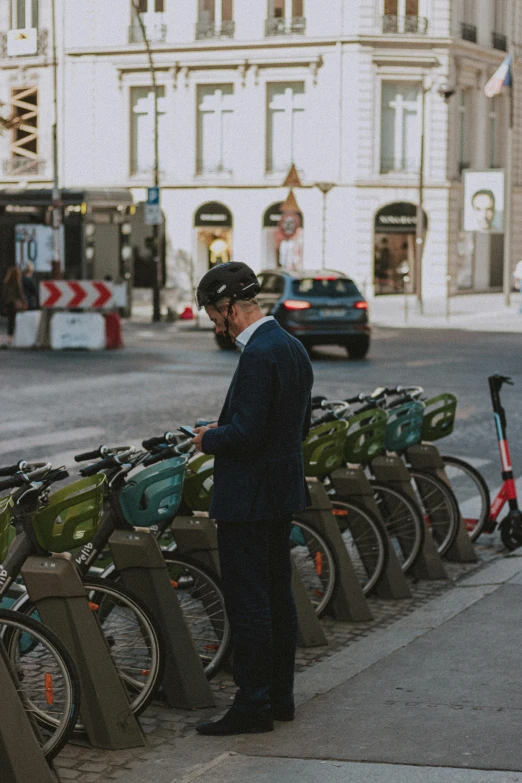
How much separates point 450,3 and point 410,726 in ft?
152

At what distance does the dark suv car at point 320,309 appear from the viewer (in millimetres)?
22734

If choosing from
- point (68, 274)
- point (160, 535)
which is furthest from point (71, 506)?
point (68, 274)

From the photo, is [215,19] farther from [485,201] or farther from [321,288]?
[321,288]

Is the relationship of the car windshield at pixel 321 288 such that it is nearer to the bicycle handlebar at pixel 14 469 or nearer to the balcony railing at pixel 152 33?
the bicycle handlebar at pixel 14 469

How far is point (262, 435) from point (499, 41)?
5015 cm

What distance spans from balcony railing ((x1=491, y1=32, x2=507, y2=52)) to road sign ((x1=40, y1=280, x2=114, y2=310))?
31.5 m

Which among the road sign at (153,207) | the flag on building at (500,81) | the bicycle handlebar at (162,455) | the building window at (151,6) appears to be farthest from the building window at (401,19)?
the bicycle handlebar at (162,455)

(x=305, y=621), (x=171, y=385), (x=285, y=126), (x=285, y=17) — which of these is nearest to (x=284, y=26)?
(x=285, y=17)

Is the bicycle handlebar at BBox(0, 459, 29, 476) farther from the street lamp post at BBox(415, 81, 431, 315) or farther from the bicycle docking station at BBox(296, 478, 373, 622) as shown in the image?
the street lamp post at BBox(415, 81, 431, 315)

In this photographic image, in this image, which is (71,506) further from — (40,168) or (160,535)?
(40,168)

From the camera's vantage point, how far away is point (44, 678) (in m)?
4.82

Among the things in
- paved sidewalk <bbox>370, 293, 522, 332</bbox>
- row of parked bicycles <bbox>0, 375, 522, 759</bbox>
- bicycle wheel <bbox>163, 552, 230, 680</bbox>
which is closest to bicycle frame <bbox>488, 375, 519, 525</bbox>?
row of parked bicycles <bbox>0, 375, 522, 759</bbox>

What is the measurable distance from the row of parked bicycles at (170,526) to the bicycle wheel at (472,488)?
11cm

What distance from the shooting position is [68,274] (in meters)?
35.8
